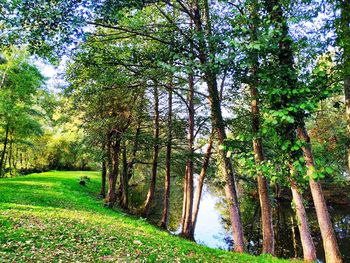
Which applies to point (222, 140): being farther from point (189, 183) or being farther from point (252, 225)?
point (252, 225)

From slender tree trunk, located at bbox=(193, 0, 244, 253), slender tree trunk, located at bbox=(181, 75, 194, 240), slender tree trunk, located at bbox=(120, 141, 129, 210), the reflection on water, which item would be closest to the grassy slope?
slender tree trunk, located at bbox=(193, 0, 244, 253)

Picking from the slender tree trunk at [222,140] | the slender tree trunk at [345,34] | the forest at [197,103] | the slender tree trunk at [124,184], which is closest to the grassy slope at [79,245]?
the forest at [197,103]

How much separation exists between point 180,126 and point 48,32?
9.59m

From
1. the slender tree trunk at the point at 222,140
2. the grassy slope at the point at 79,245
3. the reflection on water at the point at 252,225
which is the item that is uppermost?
the slender tree trunk at the point at 222,140

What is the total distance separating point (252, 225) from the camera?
23.0 metres

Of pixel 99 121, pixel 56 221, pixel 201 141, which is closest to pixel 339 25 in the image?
pixel 56 221

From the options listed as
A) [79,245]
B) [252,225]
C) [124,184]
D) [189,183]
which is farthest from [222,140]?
[252,225]

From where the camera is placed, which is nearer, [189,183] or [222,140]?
[222,140]

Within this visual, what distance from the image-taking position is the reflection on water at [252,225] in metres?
17.9

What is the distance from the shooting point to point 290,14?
5770 mm

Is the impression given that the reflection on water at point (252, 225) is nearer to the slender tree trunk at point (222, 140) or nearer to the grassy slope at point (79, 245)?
the slender tree trunk at point (222, 140)

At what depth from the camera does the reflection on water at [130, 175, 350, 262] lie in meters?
17.9

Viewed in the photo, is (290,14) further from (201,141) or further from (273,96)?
(201,141)

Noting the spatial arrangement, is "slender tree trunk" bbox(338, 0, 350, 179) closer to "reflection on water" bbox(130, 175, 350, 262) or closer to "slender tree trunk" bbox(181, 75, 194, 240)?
"slender tree trunk" bbox(181, 75, 194, 240)
